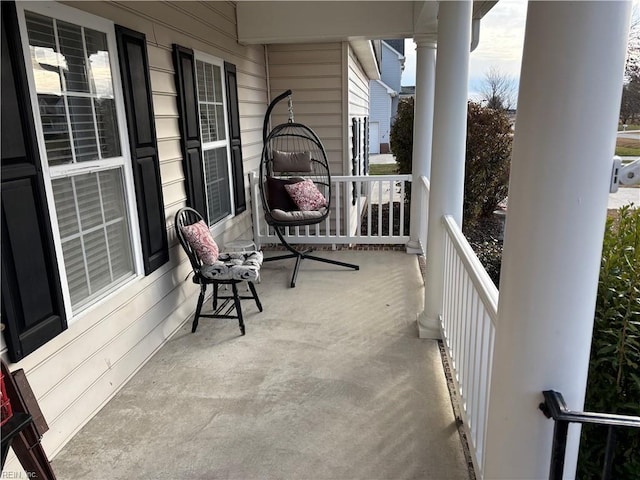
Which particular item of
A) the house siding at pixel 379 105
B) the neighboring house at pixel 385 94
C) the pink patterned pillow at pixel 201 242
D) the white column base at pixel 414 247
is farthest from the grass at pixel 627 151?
the house siding at pixel 379 105

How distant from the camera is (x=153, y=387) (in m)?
2.76

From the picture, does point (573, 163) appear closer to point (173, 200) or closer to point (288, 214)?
point (173, 200)

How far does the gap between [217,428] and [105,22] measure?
222cm

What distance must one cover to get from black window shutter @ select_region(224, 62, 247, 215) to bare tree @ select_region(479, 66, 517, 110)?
2.45 m

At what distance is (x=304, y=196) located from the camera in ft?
15.7

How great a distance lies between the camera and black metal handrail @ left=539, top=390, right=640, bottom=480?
3.51 ft

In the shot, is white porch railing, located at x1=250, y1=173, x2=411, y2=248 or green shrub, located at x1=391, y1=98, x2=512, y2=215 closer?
white porch railing, located at x1=250, y1=173, x2=411, y2=248

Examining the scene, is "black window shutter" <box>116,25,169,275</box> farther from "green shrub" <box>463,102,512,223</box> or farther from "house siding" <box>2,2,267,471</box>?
"green shrub" <box>463,102,512,223</box>

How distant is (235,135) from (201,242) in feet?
5.55

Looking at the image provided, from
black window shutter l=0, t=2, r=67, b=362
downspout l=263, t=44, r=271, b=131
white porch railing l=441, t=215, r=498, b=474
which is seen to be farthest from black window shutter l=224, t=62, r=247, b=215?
black window shutter l=0, t=2, r=67, b=362

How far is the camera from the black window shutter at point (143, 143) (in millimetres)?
2754

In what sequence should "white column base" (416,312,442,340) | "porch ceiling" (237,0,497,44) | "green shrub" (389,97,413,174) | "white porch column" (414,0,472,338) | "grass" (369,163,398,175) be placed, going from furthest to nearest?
"grass" (369,163,398,175), "green shrub" (389,97,413,174), "porch ceiling" (237,0,497,44), "white column base" (416,312,442,340), "white porch column" (414,0,472,338)

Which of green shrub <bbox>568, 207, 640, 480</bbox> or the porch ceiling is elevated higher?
the porch ceiling

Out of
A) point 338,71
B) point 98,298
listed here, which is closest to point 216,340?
point 98,298
